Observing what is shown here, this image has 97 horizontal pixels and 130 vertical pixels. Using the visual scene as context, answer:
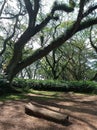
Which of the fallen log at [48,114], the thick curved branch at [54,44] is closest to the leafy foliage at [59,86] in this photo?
the thick curved branch at [54,44]

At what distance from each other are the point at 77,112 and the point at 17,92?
6.79 metres

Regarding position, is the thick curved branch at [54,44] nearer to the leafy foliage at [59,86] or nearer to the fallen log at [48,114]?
the fallen log at [48,114]

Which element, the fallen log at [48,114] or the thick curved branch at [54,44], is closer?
the fallen log at [48,114]

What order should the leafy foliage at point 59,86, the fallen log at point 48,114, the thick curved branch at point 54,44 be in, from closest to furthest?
the fallen log at point 48,114
the thick curved branch at point 54,44
the leafy foliage at point 59,86

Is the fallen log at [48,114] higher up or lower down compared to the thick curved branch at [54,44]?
lower down

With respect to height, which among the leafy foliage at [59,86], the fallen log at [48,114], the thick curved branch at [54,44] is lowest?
the fallen log at [48,114]

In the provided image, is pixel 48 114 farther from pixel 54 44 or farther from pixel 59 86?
pixel 59 86

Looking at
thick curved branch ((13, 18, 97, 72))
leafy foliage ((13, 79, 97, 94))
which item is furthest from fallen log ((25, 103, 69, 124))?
leafy foliage ((13, 79, 97, 94))

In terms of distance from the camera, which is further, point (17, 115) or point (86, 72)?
point (86, 72)

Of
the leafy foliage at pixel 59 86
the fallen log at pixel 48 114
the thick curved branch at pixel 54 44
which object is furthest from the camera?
the leafy foliage at pixel 59 86

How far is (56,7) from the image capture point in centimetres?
1658

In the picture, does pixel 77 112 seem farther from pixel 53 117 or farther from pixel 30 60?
pixel 30 60

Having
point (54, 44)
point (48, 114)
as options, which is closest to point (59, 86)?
point (54, 44)

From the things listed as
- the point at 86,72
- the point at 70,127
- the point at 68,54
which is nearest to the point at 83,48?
the point at 68,54
